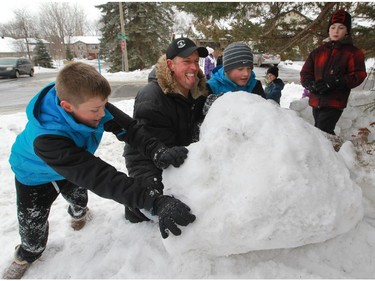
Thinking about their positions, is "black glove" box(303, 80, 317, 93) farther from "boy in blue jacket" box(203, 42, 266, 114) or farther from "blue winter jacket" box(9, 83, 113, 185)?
"blue winter jacket" box(9, 83, 113, 185)

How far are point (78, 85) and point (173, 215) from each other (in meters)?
0.92

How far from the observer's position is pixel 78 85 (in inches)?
66.1

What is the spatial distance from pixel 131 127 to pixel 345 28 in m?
2.39

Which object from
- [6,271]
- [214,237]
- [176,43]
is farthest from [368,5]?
[6,271]

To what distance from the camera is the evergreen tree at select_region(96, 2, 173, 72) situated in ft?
58.4

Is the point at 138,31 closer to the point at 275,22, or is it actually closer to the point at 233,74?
the point at 275,22

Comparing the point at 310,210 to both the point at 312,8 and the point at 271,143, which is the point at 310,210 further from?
the point at 312,8

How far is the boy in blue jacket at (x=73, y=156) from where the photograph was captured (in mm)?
1645

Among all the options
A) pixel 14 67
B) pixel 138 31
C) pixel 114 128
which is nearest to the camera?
pixel 114 128

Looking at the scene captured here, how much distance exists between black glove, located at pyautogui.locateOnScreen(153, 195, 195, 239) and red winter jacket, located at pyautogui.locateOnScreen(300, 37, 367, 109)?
2260mm

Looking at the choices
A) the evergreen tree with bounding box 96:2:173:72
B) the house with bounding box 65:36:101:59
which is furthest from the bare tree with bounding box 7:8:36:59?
the evergreen tree with bounding box 96:2:173:72

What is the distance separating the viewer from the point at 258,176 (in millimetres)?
1599

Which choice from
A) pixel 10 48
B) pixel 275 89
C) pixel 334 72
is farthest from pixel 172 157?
pixel 10 48

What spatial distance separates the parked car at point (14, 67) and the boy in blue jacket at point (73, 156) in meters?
18.4
